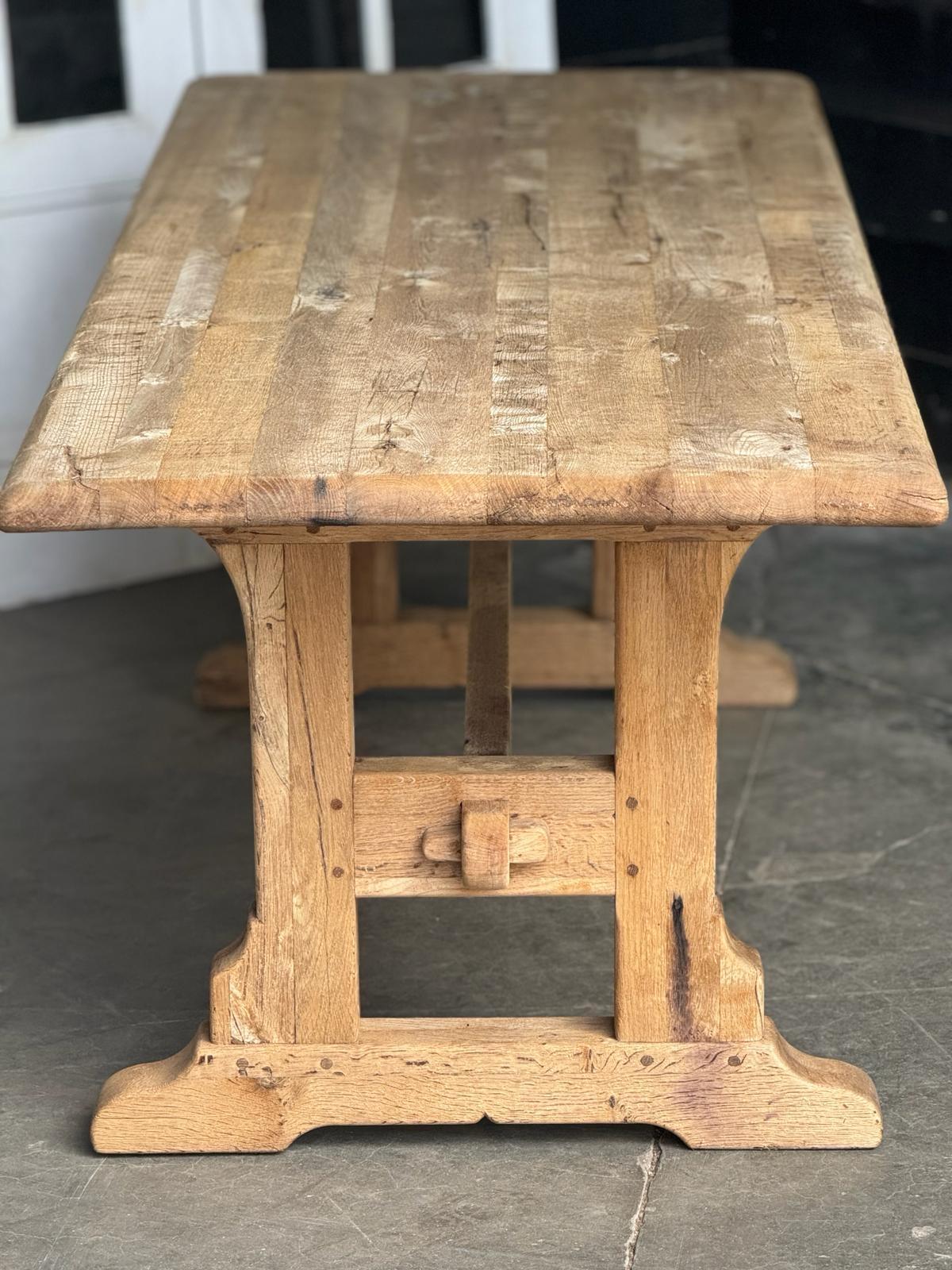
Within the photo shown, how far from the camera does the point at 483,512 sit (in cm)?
163

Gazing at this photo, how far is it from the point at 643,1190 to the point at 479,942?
0.56 metres

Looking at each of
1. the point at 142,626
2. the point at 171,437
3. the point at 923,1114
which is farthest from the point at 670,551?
the point at 142,626

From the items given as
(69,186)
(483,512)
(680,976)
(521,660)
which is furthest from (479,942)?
(69,186)

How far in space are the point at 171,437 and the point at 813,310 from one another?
74 cm

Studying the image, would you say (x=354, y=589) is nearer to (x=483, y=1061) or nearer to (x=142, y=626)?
(x=142, y=626)

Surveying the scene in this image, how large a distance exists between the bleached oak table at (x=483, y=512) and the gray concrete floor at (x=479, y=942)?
7 centimetres

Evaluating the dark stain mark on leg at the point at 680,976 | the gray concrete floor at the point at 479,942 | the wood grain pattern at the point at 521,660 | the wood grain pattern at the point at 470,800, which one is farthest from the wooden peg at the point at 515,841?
the wood grain pattern at the point at 521,660

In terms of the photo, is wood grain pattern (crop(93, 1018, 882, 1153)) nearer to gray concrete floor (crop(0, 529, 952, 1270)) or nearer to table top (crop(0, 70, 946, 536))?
gray concrete floor (crop(0, 529, 952, 1270))

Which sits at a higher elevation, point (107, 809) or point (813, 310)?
point (813, 310)

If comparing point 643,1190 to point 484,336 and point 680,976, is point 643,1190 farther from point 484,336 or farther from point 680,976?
point 484,336

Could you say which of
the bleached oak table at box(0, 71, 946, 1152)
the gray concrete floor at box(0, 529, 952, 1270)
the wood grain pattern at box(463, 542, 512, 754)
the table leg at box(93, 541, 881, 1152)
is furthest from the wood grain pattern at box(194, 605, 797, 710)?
the table leg at box(93, 541, 881, 1152)

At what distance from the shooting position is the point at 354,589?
3145 millimetres

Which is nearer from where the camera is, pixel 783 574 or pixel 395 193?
pixel 395 193

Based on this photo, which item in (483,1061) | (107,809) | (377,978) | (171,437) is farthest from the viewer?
(107,809)
